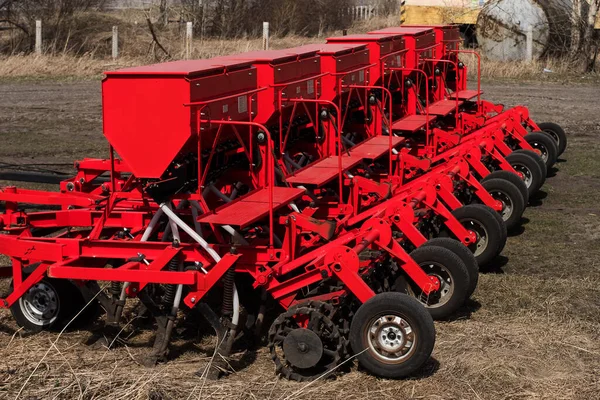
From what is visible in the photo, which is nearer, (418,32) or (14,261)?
(14,261)

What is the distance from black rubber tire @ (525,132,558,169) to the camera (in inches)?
512

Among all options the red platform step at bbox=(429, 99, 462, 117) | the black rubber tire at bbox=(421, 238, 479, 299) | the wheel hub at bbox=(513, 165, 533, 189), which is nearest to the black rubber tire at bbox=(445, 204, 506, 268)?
the black rubber tire at bbox=(421, 238, 479, 299)

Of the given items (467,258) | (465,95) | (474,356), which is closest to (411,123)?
(465,95)

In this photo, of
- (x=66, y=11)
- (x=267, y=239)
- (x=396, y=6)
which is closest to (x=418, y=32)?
(x=267, y=239)

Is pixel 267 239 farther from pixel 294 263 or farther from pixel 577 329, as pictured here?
pixel 577 329

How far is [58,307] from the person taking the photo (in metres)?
7.14

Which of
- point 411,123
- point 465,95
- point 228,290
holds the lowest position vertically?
point 228,290

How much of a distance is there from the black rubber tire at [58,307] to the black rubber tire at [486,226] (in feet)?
10.8

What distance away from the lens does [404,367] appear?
6.07 metres

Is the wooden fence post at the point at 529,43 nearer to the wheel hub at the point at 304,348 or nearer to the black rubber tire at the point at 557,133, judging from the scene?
the black rubber tire at the point at 557,133

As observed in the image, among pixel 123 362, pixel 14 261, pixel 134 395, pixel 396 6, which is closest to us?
pixel 134 395

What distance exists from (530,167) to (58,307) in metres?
6.10

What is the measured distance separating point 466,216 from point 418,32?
5.48 meters

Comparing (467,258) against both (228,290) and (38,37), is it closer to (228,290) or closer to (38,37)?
(228,290)
